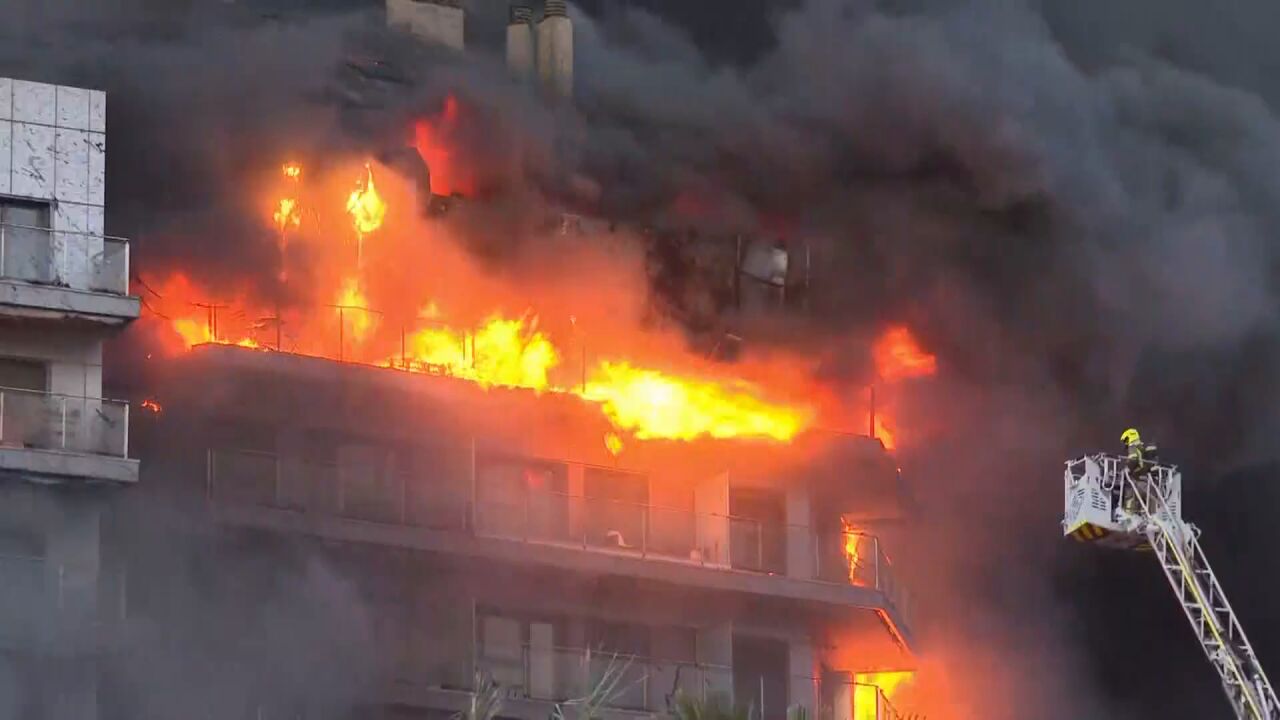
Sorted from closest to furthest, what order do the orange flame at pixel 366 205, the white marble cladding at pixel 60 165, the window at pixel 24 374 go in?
the window at pixel 24 374, the white marble cladding at pixel 60 165, the orange flame at pixel 366 205

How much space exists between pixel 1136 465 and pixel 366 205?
13726 mm

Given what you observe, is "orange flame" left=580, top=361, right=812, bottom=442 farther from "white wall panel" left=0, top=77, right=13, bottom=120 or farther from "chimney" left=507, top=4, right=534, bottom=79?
"white wall panel" left=0, top=77, right=13, bottom=120

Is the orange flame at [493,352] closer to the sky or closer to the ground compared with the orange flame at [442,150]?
closer to the ground

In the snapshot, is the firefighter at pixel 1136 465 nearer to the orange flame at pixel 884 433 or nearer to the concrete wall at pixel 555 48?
the orange flame at pixel 884 433

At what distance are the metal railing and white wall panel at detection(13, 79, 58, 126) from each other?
165 inches

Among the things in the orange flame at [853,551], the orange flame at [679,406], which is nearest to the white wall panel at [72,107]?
the orange flame at [679,406]

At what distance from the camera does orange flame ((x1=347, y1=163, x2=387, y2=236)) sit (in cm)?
5659

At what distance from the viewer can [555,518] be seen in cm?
5588

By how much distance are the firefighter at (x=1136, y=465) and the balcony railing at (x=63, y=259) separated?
17.1 metres

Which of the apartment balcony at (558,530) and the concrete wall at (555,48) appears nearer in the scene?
the apartment balcony at (558,530)

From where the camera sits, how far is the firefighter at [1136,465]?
183 ft

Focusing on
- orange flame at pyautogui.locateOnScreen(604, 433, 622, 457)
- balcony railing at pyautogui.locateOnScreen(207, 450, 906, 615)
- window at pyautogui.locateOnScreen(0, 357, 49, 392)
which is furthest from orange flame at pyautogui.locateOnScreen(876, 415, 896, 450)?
window at pyautogui.locateOnScreen(0, 357, 49, 392)

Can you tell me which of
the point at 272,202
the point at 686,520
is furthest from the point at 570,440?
the point at 272,202

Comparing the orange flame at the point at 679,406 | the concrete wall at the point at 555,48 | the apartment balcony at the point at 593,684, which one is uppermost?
the concrete wall at the point at 555,48
